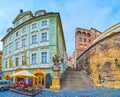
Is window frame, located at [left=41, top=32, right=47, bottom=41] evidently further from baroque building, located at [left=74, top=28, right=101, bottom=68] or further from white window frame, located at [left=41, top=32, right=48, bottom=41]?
baroque building, located at [left=74, top=28, right=101, bottom=68]

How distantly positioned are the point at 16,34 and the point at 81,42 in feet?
104

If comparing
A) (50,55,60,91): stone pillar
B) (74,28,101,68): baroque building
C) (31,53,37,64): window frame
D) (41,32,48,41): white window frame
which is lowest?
(50,55,60,91): stone pillar

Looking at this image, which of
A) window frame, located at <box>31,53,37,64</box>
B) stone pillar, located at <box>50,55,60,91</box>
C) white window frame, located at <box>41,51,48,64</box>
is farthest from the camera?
window frame, located at <box>31,53,37,64</box>

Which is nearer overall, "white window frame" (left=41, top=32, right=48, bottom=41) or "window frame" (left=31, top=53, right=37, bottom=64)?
"white window frame" (left=41, top=32, right=48, bottom=41)

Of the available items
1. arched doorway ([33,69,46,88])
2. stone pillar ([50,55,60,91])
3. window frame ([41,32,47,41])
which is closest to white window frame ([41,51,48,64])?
arched doorway ([33,69,46,88])

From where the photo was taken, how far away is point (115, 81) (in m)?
22.2

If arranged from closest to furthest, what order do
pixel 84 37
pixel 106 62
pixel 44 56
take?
pixel 44 56 → pixel 106 62 → pixel 84 37

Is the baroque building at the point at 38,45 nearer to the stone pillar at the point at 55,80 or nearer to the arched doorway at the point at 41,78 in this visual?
the arched doorway at the point at 41,78

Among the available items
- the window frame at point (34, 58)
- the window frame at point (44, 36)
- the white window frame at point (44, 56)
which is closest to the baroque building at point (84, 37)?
the window frame at point (34, 58)

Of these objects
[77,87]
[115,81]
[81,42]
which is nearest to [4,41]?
[77,87]

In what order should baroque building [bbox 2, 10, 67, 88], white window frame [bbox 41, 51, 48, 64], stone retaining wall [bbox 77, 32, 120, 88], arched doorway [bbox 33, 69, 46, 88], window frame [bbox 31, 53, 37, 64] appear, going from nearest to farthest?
arched doorway [bbox 33, 69, 46, 88], baroque building [bbox 2, 10, 67, 88], white window frame [bbox 41, 51, 48, 64], stone retaining wall [bbox 77, 32, 120, 88], window frame [bbox 31, 53, 37, 64]

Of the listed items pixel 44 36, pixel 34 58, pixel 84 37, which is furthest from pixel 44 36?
pixel 84 37

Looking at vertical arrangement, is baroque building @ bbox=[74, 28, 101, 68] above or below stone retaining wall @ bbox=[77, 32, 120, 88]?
above

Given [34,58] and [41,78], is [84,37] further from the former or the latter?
[41,78]
